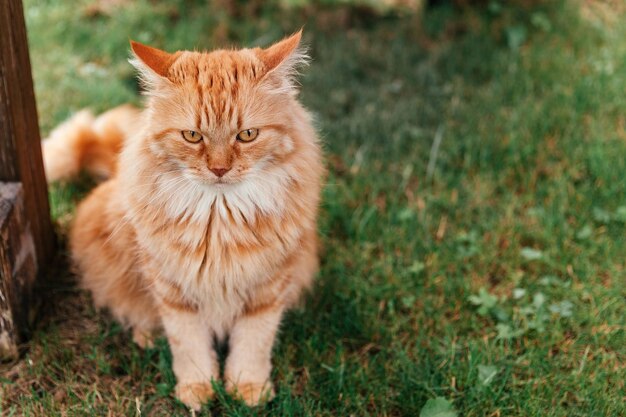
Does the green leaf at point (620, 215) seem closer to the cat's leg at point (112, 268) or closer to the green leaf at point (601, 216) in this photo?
the green leaf at point (601, 216)

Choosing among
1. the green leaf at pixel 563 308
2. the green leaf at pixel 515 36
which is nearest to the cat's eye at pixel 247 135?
the green leaf at pixel 563 308

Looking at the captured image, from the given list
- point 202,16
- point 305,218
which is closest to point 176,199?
point 305,218

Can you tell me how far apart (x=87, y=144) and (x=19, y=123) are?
53 centimetres

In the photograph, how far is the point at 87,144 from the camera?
2.65 meters

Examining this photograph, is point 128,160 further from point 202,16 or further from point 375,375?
point 202,16

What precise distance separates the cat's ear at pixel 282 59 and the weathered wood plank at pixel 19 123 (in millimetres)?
797

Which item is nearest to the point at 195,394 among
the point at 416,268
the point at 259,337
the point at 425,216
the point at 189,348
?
the point at 189,348

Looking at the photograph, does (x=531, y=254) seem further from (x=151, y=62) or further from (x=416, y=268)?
(x=151, y=62)

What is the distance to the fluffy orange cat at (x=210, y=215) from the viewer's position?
1.76 meters

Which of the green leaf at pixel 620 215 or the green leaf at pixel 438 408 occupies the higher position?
the green leaf at pixel 620 215

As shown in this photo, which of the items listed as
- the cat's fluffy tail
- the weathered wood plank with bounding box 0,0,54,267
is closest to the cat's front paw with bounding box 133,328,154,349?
the weathered wood plank with bounding box 0,0,54,267

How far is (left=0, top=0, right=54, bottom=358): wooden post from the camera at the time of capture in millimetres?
2037

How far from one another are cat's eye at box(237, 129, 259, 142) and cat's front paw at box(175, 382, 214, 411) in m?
0.83

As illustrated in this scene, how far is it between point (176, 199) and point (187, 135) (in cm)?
22
